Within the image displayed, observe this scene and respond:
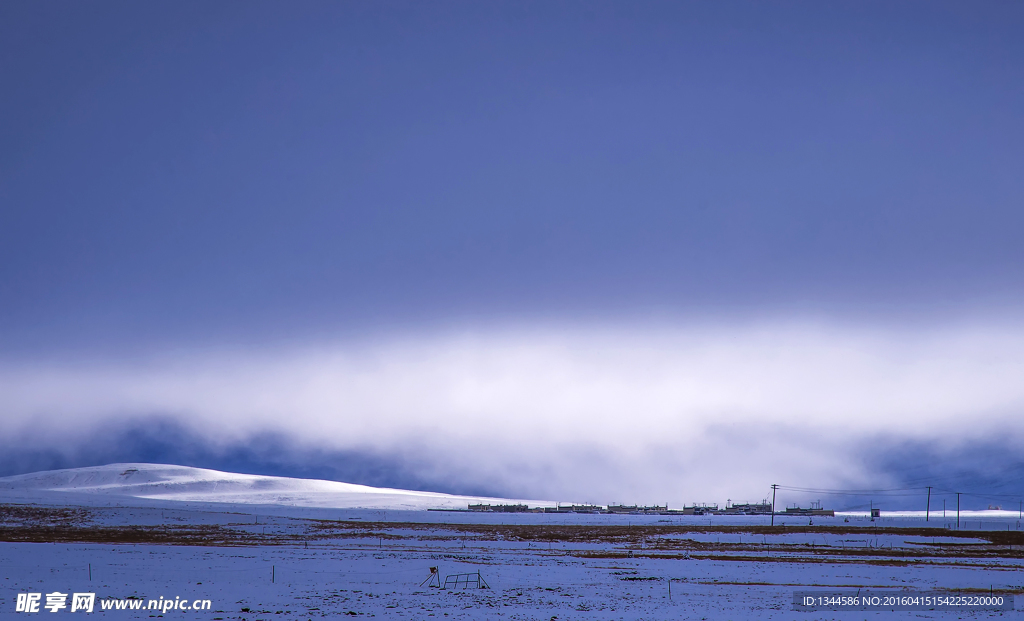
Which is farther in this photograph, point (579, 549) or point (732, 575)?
point (579, 549)

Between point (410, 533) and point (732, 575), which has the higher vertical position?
point (732, 575)

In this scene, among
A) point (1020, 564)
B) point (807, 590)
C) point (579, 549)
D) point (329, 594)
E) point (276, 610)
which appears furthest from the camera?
point (579, 549)

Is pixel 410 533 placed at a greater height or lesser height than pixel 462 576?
lesser

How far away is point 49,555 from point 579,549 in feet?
148

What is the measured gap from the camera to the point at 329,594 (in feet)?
121

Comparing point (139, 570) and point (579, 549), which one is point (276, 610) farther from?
point (579, 549)

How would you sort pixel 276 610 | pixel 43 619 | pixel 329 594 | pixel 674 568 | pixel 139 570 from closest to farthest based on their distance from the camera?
pixel 43 619 < pixel 276 610 < pixel 329 594 < pixel 139 570 < pixel 674 568

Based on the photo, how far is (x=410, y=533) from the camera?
99.1 meters

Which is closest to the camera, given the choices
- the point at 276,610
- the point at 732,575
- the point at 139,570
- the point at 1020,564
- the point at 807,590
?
the point at 276,610

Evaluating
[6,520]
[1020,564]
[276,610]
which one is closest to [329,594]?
[276,610]

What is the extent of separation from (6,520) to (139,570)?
79.0 metres

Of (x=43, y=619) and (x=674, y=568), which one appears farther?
(x=674, y=568)

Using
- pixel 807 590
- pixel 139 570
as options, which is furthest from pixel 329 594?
pixel 807 590

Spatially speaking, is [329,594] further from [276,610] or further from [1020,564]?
[1020,564]
